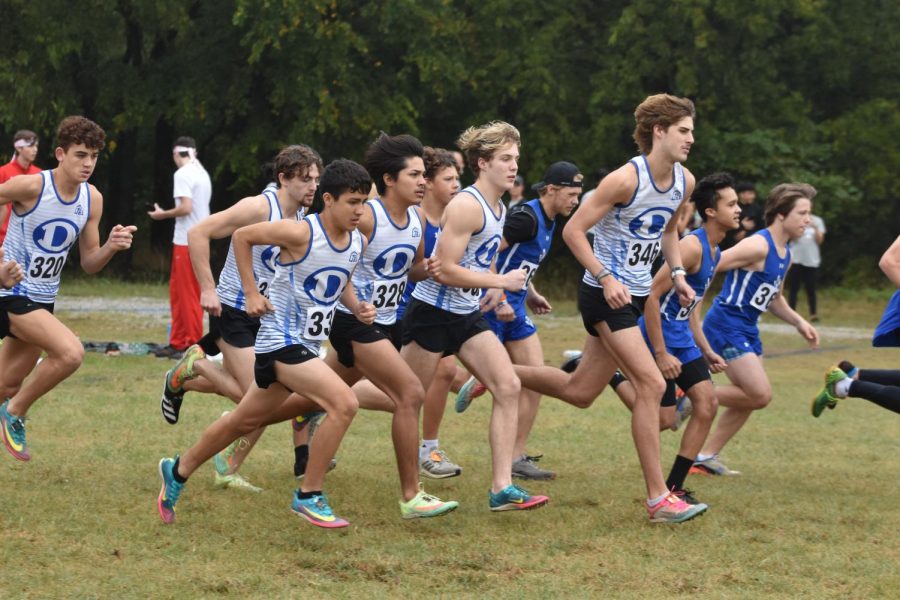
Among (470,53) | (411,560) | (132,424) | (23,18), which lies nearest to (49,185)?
(132,424)

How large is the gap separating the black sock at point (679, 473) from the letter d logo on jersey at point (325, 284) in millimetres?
2271

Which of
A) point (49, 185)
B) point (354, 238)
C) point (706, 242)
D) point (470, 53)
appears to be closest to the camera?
point (354, 238)

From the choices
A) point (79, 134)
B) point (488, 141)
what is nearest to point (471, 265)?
point (488, 141)

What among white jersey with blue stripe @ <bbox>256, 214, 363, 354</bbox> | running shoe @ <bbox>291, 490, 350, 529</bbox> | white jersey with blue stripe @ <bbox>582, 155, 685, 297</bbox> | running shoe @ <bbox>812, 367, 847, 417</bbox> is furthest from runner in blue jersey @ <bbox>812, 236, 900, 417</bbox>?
running shoe @ <bbox>291, 490, 350, 529</bbox>

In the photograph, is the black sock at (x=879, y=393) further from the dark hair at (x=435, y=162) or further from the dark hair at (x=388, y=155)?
the dark hair at (x=388, y=155)

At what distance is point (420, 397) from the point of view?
6.75 m

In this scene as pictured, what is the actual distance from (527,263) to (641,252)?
141cm

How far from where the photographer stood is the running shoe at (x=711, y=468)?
8.53 meters

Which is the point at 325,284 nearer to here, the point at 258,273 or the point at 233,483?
the point at 258,273

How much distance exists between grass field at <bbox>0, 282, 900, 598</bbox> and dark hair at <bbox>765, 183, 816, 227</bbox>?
66.3 inches

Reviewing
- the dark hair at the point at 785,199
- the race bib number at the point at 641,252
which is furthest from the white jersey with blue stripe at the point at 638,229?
the dark hair at the point at 785,199

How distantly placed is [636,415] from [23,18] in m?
20.0

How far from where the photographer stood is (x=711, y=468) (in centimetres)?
855

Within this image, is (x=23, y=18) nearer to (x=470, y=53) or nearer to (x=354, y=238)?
(x=470, y=53)
